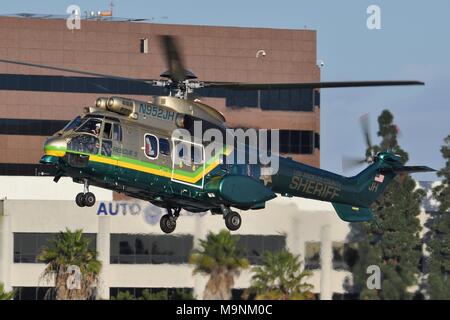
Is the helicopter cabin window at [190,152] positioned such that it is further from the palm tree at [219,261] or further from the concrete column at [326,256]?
the concrete column at [326,256]

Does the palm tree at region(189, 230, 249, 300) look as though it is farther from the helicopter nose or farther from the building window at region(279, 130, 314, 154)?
the helicopter nose

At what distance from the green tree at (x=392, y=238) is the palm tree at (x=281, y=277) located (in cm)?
295

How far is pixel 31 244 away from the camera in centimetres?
7494

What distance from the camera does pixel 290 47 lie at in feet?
313

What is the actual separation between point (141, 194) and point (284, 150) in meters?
51.4

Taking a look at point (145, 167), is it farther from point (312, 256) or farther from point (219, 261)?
point (312, 256)

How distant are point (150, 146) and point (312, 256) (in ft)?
96.3

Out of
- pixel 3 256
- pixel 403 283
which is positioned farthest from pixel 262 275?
pixel 3 256

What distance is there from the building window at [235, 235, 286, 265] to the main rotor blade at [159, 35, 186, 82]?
28.9 meters

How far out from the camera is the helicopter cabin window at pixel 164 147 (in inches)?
1570

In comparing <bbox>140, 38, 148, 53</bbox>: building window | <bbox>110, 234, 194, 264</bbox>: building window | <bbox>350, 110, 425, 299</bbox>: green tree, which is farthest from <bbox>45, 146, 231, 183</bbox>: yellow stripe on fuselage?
<bbox>140, 38, 148, 53</bbox>: building window

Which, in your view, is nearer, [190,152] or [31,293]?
[190,152]

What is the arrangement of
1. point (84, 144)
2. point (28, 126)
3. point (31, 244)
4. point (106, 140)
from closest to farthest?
point (84, 144) → point (106, 140) → point (31, 244) → point (28, 126)

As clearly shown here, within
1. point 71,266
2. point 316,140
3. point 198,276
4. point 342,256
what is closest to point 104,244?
point 71,266
